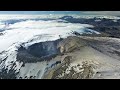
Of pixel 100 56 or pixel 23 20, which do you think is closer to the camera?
pixel 100 56
